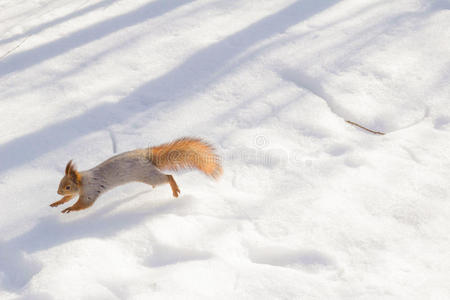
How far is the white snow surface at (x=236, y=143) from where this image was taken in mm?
2504

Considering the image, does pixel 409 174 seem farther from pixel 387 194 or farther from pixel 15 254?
pixel 15 254

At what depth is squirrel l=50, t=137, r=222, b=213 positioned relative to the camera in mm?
2932

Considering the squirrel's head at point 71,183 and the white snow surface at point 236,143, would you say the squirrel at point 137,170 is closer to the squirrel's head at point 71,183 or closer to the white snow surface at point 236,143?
the squirrel's head at point 71,183

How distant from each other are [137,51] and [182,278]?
9.06ft

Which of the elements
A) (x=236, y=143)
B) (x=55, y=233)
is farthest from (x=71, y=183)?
(x=236, y=143)

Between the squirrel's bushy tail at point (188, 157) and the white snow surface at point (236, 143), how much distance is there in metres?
0.17

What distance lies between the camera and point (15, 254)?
2650 mm

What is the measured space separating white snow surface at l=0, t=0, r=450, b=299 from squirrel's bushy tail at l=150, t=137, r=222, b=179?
0.17m

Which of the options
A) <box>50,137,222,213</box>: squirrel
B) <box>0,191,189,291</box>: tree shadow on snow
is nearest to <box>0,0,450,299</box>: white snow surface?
<box>0,191,189,291</box>: tree shadow on snow

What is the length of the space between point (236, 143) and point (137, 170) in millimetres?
814

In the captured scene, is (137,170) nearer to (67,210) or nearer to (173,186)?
(173,186)

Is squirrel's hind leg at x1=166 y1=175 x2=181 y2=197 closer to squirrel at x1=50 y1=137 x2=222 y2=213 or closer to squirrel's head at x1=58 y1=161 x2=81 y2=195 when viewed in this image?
squirrel at x1=50 y1=137 x2=222 y2=213

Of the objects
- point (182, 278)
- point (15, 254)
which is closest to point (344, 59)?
point (182, 278)

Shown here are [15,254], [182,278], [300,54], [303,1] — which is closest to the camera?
[182,278]
